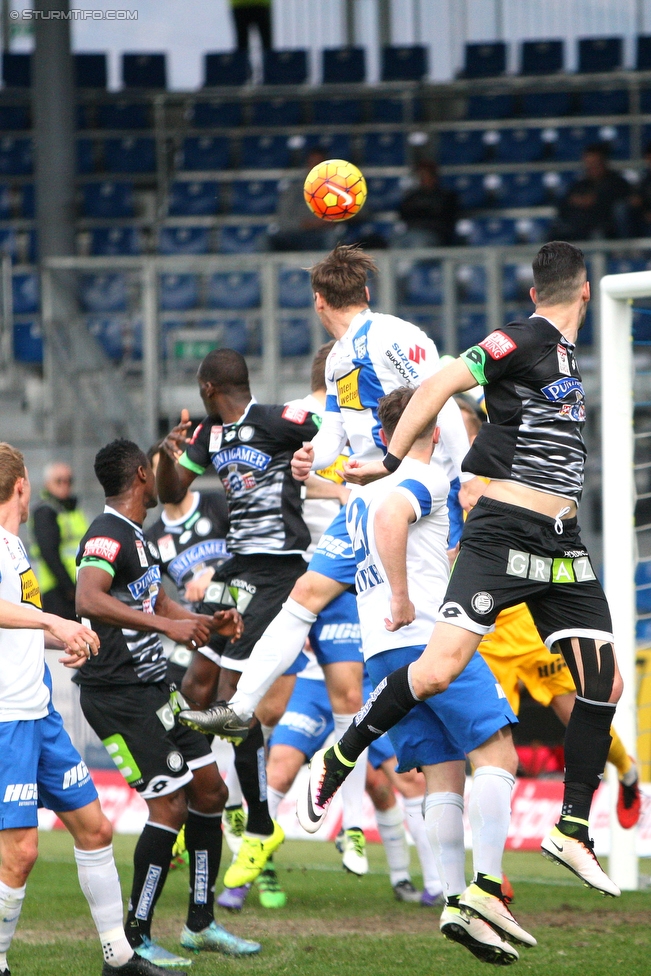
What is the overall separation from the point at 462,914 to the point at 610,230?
9.91m

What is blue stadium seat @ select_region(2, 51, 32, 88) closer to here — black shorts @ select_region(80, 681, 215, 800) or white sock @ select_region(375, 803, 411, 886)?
white sock @ select_region(375, 803, 411, 886)

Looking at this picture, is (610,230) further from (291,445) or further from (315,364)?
(291,445)

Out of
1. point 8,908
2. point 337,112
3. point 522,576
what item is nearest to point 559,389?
point 522,576

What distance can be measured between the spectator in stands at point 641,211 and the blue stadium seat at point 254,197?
15.2 ft

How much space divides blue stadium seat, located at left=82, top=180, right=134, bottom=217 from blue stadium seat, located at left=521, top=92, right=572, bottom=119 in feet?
17.8

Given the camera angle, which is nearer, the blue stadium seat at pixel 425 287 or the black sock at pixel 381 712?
the black sock at pixel 381 712

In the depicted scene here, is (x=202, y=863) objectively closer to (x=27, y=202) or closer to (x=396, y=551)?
(x=396, y=551)

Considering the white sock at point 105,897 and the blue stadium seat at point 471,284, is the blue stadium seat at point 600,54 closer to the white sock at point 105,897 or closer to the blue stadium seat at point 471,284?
the blue stadium seat at point 471,284

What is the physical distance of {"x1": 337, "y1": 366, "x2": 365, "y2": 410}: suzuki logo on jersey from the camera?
6297 millimetres

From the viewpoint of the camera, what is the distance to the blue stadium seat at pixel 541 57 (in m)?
17.8

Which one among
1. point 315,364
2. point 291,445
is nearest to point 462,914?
point 291,445

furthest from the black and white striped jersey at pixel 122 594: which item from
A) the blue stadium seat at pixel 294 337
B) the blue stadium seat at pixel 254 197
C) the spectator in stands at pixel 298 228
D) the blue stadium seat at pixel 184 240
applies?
the blue stadium seat at pixel 254 197

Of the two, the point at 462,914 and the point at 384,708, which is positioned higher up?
A: the point at 384,708

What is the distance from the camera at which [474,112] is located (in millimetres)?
17234
